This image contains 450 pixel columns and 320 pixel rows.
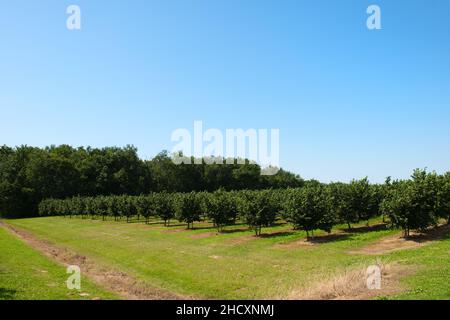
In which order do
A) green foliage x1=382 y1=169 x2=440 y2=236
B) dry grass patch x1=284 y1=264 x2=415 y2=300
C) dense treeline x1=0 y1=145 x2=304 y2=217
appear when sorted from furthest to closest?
dense treeline x1=0 y1=145 x2=304 y2=217, green foliage x1=382 y1=169 x2=440 y2=236, dry grass patch x1=284 y1=264 x2=415 y2=300

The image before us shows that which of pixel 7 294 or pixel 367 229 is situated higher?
pixel 367 229

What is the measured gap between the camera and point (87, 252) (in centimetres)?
3475

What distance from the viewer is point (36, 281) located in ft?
69.3

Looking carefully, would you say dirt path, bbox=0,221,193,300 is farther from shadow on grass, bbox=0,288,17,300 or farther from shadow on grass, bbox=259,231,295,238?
shadow on grass, bbox=259,231,295,238

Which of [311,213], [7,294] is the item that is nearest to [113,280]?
[7,294]

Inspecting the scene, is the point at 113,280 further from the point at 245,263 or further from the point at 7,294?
the point at 245,263

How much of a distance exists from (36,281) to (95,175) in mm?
104503

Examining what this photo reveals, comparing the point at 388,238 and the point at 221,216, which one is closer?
the point at 388,238

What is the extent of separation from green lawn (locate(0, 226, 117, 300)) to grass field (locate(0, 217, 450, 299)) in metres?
0.05

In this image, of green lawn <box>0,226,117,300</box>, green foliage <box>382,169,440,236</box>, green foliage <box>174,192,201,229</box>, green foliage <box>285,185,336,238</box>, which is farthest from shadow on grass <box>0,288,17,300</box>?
green foliage <box>174,192,201,229</box>

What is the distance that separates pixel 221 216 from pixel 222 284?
26018 mm

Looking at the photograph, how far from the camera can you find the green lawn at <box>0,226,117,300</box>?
701 inches
